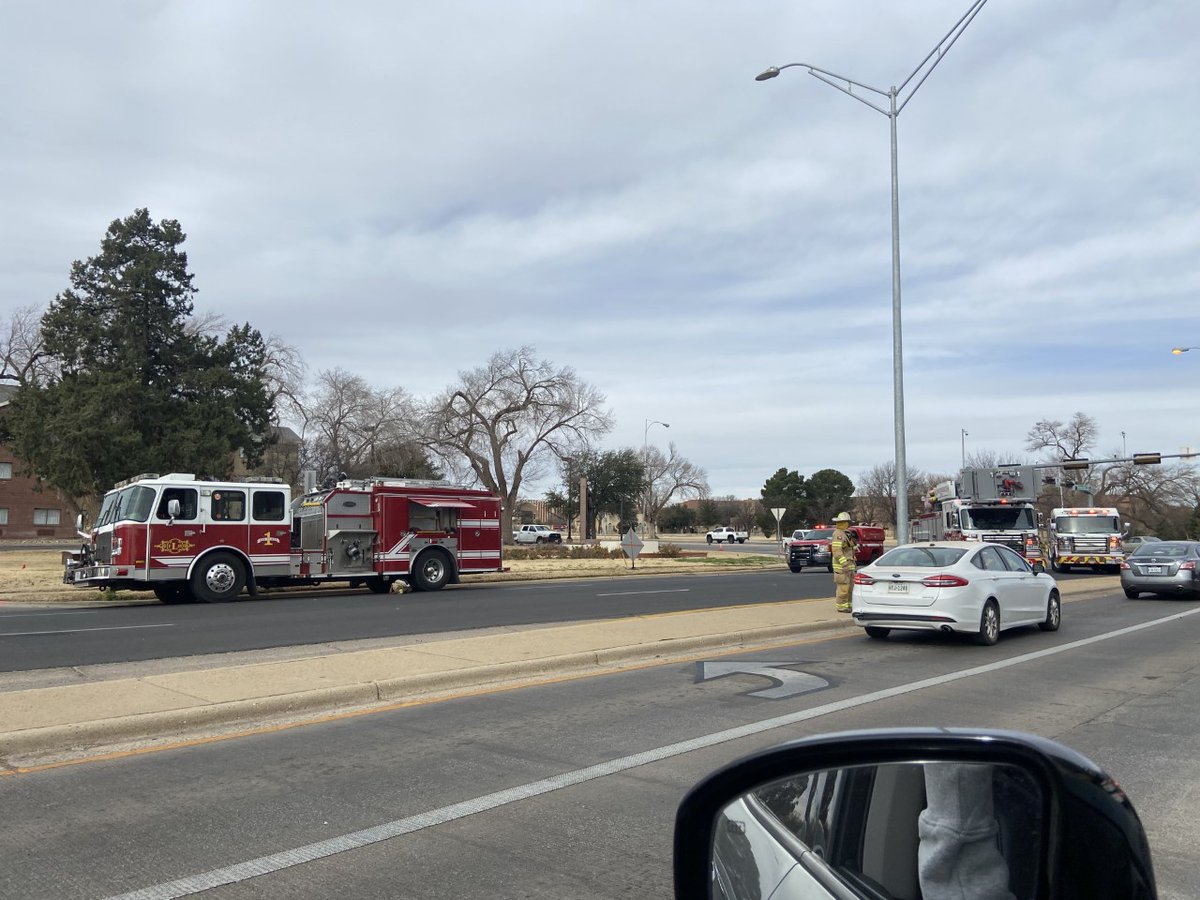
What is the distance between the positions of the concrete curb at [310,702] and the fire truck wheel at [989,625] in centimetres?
337

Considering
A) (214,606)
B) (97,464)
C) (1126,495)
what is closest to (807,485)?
(1126,495)

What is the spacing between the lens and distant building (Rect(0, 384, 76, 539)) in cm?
6938

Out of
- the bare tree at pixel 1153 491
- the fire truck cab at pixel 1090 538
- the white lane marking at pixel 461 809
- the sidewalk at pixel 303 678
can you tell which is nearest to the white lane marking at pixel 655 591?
the sidewalk at pixel 303 678

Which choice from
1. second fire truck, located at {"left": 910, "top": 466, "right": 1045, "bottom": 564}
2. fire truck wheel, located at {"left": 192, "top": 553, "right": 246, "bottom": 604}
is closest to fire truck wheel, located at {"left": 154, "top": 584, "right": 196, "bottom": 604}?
fire truck wheel, located at {"left": 192, "top": 553, "right": 246, "bottom": 604}

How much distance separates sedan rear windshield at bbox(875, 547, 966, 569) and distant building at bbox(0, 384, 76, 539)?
6850 centimetres

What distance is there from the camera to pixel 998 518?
29.4 metres

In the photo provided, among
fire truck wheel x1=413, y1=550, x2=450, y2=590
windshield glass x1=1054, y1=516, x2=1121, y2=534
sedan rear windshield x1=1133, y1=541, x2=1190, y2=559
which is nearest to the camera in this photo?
sedan rear windshield x1=1133, y1=541, x2=1190, y2=559

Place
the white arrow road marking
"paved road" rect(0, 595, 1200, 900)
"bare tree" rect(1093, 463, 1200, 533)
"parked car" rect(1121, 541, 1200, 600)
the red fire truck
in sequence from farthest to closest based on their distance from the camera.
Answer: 1. "bare tree" rect(1093, 463, 1200, 533)
2. "parked car" rect(1121, 541, 1200, 600)
3. the red fire truck
4. the white arrow road marking
5. "paved road" rect(0, 595, 1200, 900)

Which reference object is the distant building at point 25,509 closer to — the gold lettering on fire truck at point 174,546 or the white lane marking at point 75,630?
the gold lettering on fire truck at point 174,546

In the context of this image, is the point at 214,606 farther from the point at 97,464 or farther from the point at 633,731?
the point at 97,464

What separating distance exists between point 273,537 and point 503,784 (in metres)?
16.7

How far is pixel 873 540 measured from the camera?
38.0 m

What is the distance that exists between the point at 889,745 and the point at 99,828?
4971 mm

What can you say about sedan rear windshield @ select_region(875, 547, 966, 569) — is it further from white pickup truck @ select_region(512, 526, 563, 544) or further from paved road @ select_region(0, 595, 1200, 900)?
A: white pickup truck @ select_region(512, 526, 563, 544)
